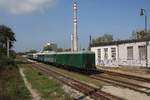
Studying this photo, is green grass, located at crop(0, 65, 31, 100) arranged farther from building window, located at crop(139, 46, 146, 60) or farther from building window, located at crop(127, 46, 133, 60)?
building window, located at crop(127, 46, 133, 60)

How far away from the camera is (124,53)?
3838 centimetres

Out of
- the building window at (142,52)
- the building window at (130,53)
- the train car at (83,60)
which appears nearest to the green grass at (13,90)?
the train car at (83,60)

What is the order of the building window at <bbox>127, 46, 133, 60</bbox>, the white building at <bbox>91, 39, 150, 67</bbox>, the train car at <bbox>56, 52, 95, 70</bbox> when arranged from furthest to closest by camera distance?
the building window at <bbox>127, 46, 133, 60</bbox>
the white building at <bbox>91, 39, 150, 67</bbox>
the train car at <bbox>56, 52, 95, 70</bbox>

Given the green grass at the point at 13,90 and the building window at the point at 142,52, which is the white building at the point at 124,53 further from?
the green grass at the point at 13,90

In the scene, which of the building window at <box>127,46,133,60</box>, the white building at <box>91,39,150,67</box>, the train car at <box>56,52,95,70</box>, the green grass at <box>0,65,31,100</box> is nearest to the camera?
the green grass at <box>0,65,31,100</box>

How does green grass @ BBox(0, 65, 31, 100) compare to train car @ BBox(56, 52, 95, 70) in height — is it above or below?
below

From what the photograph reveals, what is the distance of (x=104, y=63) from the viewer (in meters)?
43.8

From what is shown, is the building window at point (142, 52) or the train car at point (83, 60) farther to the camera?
the building window at point (142, 52)

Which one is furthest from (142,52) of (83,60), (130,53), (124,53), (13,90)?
(13,90)

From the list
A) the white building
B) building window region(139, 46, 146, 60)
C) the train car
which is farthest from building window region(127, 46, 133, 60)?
the train car

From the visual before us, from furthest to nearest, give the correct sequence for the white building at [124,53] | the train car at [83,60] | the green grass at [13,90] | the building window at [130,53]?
the building window at [130,53] < the white building at [124,53] < the train car at [83,60] < the green grass at [13,90]

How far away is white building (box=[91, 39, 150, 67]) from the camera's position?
3403 cm

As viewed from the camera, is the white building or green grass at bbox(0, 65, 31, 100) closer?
green grass at bbox(0, 65, 31, 100)

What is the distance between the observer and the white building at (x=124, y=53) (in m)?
34.0
